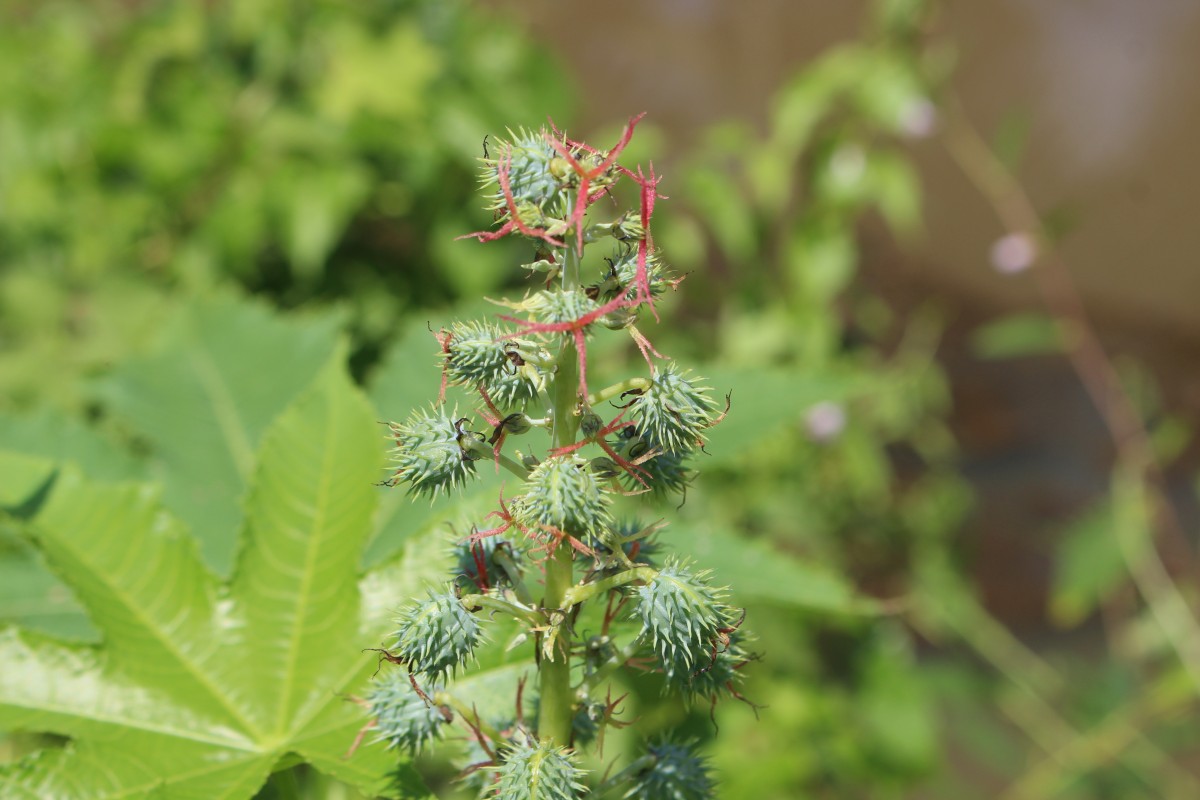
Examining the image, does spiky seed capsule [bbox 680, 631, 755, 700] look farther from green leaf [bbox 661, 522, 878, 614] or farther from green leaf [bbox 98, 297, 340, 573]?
green leaf [bbox 98, 297, 340, 573]

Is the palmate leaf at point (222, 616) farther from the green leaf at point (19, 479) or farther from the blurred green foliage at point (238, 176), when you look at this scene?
the blurred green foliage at point (238, 176)

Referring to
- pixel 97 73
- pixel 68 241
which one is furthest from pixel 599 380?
pixel 97 73

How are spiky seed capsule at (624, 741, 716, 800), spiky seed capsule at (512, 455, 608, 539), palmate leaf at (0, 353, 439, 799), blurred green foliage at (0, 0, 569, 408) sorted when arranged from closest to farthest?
spiky seed capsule at (512, 455, 608, 539)
spiky seed capsule at (624, 741, 716, 800)
palmate leaf at (0, 353, 439, 799)
blurred green foliage at (0, 0, 569, 408)

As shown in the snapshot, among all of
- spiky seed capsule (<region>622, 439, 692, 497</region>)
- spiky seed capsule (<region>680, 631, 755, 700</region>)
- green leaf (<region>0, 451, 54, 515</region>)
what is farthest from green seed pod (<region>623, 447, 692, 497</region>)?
green leaf (<region>0, 451, 54, 515</region>)

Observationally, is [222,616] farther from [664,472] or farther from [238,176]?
[238,176]

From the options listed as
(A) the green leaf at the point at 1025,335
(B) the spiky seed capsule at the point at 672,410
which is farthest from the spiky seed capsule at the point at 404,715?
(A) the green leaf at the point at 1025,335

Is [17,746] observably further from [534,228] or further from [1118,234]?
[1118,234]

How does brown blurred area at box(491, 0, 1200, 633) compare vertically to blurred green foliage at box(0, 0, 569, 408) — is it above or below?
above
